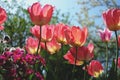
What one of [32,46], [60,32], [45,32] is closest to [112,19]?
[60,32]

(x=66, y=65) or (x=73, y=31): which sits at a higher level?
(x=73, y=31)

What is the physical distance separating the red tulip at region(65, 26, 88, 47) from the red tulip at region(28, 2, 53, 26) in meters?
0.15

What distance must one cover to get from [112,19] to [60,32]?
34 cm

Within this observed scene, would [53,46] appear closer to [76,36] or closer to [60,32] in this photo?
[60,32]

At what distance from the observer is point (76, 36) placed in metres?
2.43

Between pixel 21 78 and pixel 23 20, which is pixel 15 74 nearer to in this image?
pixel 21 78

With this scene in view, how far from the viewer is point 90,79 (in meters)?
2.72

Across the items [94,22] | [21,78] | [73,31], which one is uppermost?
[73,31]

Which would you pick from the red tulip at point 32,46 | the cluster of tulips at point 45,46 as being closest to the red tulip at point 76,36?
the cluster of tulips at point 45,46

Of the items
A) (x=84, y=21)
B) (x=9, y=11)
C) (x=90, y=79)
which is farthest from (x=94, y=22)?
(x=90, y=79)

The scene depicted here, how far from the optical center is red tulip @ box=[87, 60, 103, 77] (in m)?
2.61

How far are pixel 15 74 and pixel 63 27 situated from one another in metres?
0.44

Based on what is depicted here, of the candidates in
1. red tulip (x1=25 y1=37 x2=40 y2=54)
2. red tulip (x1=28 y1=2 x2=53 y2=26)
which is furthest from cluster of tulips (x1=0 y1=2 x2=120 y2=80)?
red tulip (x1=25 y1=37 x2=40 y2=54)

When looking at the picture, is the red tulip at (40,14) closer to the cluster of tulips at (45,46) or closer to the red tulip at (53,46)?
the cluster of tulips at (45,46)
